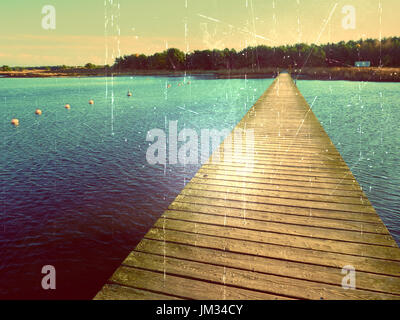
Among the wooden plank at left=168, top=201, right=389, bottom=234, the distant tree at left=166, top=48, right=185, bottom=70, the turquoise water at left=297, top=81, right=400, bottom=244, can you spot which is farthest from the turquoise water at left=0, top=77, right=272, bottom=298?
the distant tree at left=166, top=48, right=185, bottom=70

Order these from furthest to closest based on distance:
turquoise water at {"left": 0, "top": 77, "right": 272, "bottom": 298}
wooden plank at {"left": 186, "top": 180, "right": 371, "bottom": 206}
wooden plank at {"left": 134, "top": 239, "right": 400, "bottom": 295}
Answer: turquoise water at {"left": 0, "top": 77, "right": 272, "bottom": 298} → wooden plank at {"left": 186, "top": 180, "right": 371, "bottom": 206} → wooden plank at {"left": 134, "top": 239, "right": 400, "bottom": 295}

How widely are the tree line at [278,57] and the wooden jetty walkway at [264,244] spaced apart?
90.2m

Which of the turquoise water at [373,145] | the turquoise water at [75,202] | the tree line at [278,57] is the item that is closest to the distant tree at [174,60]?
the tree line at [278,57]

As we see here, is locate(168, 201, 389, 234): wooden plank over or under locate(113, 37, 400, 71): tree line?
under

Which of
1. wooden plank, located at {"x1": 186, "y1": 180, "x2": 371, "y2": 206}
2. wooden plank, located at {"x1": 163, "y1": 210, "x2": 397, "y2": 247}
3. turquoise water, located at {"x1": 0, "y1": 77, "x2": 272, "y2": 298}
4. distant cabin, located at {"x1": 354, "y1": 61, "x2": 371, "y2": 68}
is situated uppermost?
distant cabin, located at {"x1": 354, "y1": 61, "x2": 371, "y2": 68}

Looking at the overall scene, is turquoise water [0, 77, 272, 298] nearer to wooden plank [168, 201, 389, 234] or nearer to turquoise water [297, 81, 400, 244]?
wooden plank [168, 201, 389, 234]

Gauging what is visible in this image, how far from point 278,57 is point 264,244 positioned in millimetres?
122969

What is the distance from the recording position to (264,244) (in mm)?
3447

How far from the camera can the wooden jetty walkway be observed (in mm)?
2756

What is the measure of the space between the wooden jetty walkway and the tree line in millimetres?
90191

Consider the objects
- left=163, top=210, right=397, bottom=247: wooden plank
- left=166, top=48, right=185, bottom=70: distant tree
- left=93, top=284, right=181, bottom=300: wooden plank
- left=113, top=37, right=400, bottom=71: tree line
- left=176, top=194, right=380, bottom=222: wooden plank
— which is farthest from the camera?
left=166, top=48, right=185, bottom=70: distant tree

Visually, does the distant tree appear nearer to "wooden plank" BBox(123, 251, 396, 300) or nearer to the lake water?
the lake water

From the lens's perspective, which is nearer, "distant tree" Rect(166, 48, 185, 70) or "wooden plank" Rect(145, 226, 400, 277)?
"wooden plank" Rect(145, 226, 400, 277)

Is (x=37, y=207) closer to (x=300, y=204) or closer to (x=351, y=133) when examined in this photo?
(x=300, y=204)
